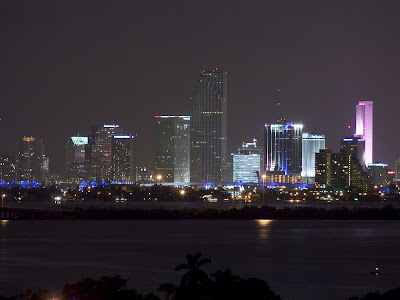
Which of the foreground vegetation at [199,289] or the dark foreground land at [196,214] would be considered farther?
the dark foreground land at [196,214]

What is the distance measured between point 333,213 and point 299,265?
183 feet

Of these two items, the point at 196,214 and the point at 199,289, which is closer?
the point at 199,289

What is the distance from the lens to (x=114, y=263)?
5212 centimetres

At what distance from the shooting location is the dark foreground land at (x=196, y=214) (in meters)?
102

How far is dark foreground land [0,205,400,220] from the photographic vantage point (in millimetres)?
101875

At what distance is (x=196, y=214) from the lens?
345 ft

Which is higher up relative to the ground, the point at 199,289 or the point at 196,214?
the point at 196,214

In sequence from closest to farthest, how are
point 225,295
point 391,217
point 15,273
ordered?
point 225,295 < point 15,273 < point 391,217

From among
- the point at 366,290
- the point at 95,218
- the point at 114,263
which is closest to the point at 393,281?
the point at 366,290

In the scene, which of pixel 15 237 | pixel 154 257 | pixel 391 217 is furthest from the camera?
pixel 391 217

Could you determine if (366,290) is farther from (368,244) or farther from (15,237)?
(15,237)

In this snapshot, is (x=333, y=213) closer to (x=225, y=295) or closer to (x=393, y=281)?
(x=393, y=281)

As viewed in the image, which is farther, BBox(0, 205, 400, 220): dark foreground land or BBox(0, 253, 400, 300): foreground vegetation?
BBox(0, 205, 400, 220): dark foreground land

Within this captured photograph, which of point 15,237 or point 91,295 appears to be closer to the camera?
point 91,295
